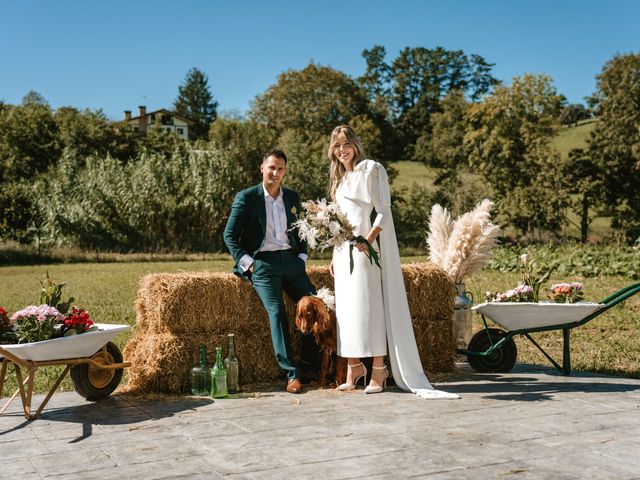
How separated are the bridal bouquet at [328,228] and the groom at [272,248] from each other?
0.48 meters

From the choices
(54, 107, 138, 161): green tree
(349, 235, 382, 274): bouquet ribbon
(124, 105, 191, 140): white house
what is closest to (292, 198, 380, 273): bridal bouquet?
(349, 235, 382, 274): bouquet ribbon

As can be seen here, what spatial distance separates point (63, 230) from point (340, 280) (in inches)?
907

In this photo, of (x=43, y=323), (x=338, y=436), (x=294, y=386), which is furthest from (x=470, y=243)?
(x=43, y=323)

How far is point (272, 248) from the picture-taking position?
21.1 ft

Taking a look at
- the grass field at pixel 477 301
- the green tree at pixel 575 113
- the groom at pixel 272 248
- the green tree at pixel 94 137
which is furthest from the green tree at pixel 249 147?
the green tree at pixel 575 113

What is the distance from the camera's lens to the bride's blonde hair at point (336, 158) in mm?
6176

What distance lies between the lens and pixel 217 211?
27.7 m

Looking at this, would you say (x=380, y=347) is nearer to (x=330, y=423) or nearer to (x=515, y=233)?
(x=330, y=423)

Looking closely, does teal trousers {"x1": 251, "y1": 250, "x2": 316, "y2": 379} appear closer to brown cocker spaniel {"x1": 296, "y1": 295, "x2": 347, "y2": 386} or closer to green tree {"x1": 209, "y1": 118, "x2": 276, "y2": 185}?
brown cocker spaniel {"x1": 296, "y1": 295, "x2": 347, "y2": 386}

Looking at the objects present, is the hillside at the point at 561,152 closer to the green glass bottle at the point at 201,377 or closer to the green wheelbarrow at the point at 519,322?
the green wheelbarrow at the point at 519,322

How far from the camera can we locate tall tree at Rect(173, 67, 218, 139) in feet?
278

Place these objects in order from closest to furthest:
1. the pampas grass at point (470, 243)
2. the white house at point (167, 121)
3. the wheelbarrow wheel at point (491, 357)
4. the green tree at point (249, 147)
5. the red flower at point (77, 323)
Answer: the red flower at point (77, 323), the wheelbarrow wheel at point (491, 357), the pampas grass at point (470, 243), the green tree at point (249, 147), the white house at point (167, 121)

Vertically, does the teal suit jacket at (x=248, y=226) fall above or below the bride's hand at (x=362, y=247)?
above

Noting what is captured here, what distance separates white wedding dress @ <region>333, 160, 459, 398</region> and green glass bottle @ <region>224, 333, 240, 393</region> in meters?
0.89
